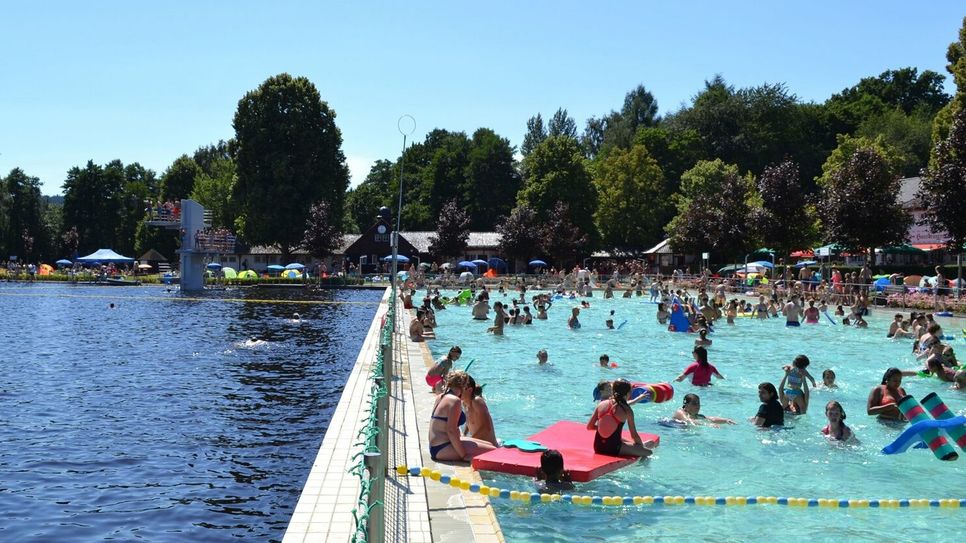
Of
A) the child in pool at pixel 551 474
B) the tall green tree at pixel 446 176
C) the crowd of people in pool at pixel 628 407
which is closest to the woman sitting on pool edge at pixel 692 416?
the crowd of people in pool at pixel 628 407

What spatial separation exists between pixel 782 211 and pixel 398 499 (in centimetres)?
4897

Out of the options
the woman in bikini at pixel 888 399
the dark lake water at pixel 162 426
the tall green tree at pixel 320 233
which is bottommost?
the dark lake water at pixel 162 426

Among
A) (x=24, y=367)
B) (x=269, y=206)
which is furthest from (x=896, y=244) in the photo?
(x=269, y=206)

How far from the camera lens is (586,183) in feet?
247

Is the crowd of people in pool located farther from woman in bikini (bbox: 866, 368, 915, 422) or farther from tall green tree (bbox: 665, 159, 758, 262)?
tall green tree (bbox: 665, 159, 758, 262)

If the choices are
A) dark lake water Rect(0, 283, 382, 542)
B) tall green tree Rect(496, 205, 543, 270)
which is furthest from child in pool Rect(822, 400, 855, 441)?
tall green tree Rect(496, 205, 543, 270)

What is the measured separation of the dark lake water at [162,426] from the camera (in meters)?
9.49

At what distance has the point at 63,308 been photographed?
140 ft

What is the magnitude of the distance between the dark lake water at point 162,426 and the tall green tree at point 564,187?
45.4m

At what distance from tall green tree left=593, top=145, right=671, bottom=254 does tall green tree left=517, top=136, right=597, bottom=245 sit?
2937mm

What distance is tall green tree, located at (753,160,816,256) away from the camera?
52.1 meters

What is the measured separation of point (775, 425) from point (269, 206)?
64.9m

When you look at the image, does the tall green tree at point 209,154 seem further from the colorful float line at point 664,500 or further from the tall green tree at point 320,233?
the colorful float line at point 664,500

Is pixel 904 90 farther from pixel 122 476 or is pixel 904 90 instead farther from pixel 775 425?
pixel 122 476
